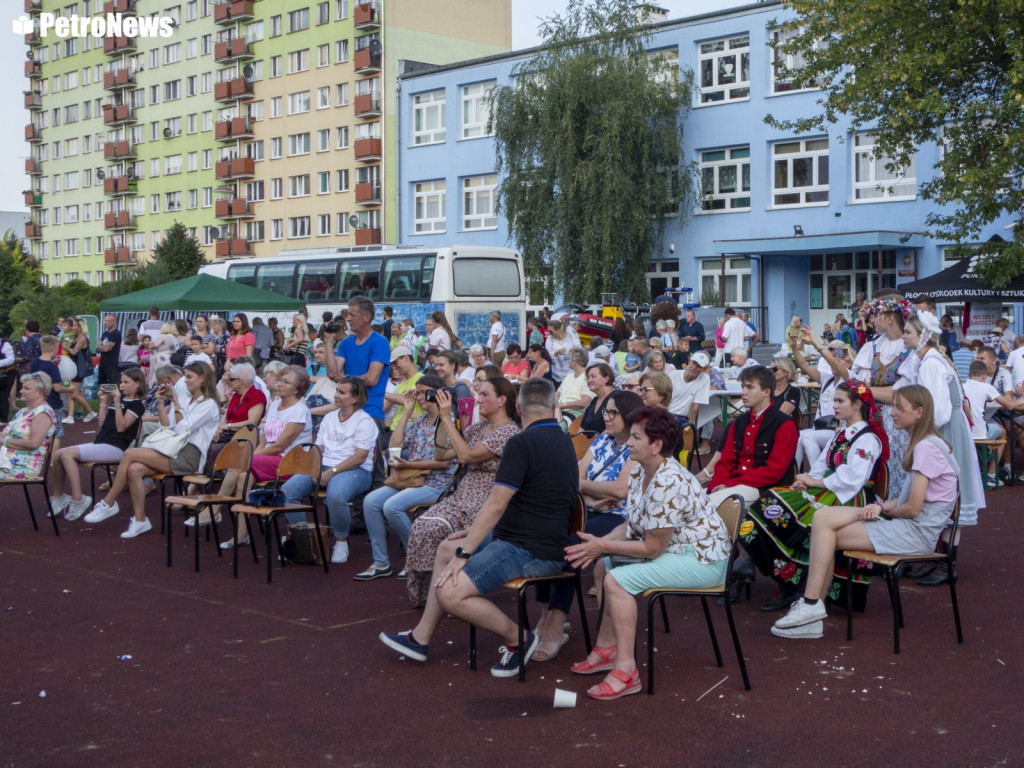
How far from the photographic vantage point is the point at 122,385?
449 inches

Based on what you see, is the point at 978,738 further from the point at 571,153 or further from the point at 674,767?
the point at 571,153

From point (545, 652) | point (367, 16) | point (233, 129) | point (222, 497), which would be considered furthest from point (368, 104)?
point (545, 652)

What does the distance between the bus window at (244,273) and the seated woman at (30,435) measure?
70.8 feet

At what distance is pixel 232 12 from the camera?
206 feet

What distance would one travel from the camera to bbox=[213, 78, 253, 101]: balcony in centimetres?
6244

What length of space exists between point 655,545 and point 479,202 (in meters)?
40.5

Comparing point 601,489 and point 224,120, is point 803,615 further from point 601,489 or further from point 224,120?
point 224,120

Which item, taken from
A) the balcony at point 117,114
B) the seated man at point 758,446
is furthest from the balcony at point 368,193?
the seated man at point 758,446

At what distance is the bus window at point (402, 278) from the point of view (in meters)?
28.3

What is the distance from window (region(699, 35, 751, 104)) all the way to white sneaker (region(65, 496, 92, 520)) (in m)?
30.3

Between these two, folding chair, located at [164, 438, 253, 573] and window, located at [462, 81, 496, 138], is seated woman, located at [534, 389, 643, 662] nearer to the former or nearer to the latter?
folding chair, located at [164, 438, 253, 573]

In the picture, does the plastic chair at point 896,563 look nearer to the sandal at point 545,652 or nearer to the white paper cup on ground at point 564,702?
the sandal at point 545,652

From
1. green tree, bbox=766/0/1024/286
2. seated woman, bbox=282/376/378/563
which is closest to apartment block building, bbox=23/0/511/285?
green tree, bbox=766/0/1024/286

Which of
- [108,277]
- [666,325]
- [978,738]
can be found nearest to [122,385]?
[978,738]
